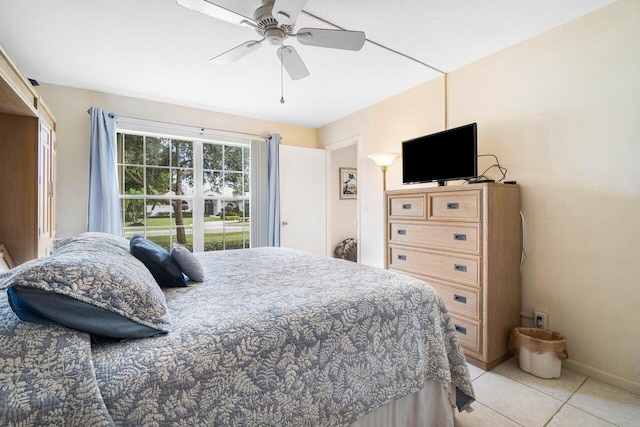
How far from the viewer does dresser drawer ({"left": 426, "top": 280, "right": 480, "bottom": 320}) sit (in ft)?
6.90

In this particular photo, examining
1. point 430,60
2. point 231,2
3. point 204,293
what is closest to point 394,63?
point 430,60

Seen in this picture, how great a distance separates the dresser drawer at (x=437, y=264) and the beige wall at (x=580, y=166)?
0.58 m

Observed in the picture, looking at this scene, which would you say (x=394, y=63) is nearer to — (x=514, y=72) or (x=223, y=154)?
(x=514, y=72)

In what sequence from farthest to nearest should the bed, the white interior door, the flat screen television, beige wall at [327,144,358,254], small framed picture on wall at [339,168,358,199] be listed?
1. small framed picture on wall at [339,168,358,199]
2. beige wall at [327,144,358,254]
3. the white interior door
4. the flat screen television
5. the bed

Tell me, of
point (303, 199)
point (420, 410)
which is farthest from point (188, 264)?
point (303, 199)

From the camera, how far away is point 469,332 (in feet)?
7.07

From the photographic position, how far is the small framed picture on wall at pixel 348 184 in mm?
5023

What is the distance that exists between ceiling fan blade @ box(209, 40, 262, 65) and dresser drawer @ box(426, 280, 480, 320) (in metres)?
2.27

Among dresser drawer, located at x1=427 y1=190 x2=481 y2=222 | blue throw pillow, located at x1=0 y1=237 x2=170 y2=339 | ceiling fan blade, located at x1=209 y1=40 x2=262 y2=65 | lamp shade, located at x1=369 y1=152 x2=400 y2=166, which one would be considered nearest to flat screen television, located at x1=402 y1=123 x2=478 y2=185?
dresser drawer, located at x1=427 y1=190 x2=481 y2=222

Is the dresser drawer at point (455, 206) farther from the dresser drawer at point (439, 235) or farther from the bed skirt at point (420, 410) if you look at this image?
the bed skirt at point (420, 410)

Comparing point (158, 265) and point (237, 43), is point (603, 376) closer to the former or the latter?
point (158, 265)

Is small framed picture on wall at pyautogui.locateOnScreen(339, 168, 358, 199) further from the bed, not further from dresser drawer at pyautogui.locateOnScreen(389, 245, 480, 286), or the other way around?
the bed

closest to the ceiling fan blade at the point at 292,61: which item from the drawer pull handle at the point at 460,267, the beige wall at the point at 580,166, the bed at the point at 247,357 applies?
the bed at the point at 247,357

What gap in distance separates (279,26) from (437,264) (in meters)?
2.10
